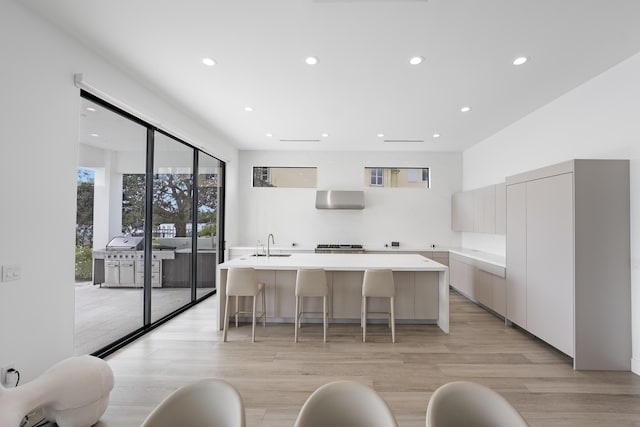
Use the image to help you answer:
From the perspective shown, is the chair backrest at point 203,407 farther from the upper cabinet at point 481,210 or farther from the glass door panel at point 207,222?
the upper cabinet at point 481,210

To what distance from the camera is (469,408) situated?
48.7 inches

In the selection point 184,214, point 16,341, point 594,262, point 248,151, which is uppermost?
point 248,151

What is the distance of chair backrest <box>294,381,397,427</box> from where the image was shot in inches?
45.9

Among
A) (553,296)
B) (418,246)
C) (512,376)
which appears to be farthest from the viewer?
(418,246)

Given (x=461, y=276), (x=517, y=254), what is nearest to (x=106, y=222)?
(x=517, y=254)

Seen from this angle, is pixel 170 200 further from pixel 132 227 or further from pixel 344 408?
pixel 344 408

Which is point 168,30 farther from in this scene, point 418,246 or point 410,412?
point 418,246

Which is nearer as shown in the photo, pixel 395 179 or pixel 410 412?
pixel 410 412

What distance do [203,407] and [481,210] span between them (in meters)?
5.42

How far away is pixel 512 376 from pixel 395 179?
4.60 m

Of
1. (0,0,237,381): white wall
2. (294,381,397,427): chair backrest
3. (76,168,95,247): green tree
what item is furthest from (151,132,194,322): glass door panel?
(294,381,397,427): chair backrest

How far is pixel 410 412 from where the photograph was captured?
7.25ft

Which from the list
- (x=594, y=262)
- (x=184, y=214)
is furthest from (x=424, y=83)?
(x=184, y=214)

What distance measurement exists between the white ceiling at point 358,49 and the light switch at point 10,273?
1.95m
